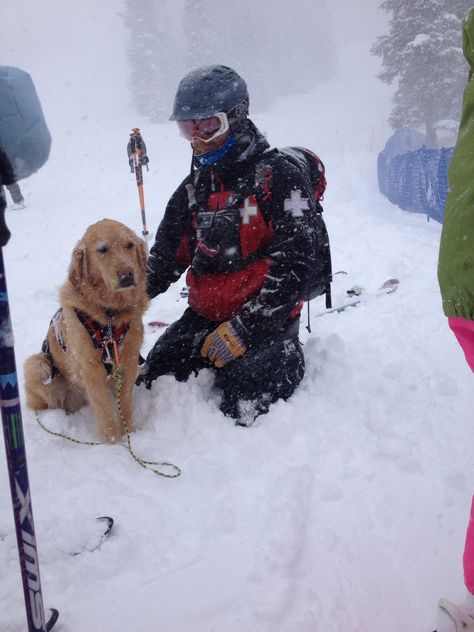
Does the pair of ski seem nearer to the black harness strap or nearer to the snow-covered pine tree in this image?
the black harness strap

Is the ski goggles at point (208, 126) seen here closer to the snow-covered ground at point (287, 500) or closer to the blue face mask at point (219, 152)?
the blue face mask at point (219, 152)

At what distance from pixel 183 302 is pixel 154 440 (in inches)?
144

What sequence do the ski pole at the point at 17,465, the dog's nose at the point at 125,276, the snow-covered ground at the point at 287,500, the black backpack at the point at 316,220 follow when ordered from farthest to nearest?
the black backpack at the point at 316,220, the dog's nose at the point at 125,276, the snow-covered ground at the point at 287,500, the ski pole at the point at 17,465

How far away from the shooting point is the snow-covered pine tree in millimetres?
23562

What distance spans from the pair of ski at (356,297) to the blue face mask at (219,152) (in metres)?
2.54

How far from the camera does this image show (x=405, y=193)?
570 inches

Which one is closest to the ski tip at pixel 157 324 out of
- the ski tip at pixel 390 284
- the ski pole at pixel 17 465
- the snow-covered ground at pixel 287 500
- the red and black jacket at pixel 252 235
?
the snow-covered ground at pixel 287 500

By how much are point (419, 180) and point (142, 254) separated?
12146mm

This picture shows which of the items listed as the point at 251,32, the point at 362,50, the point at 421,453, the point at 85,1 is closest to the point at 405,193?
the point at 421,453

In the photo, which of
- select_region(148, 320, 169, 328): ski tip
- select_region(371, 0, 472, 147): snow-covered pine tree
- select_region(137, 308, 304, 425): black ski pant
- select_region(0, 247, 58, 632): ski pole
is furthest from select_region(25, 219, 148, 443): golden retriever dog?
select_region(371, 0, 472, 147): snow-covered pine tree

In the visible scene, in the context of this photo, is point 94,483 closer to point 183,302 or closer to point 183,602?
point 183,602

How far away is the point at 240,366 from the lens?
321 centimetres

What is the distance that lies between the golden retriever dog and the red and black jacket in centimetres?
58

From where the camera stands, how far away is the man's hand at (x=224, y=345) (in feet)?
10.2
